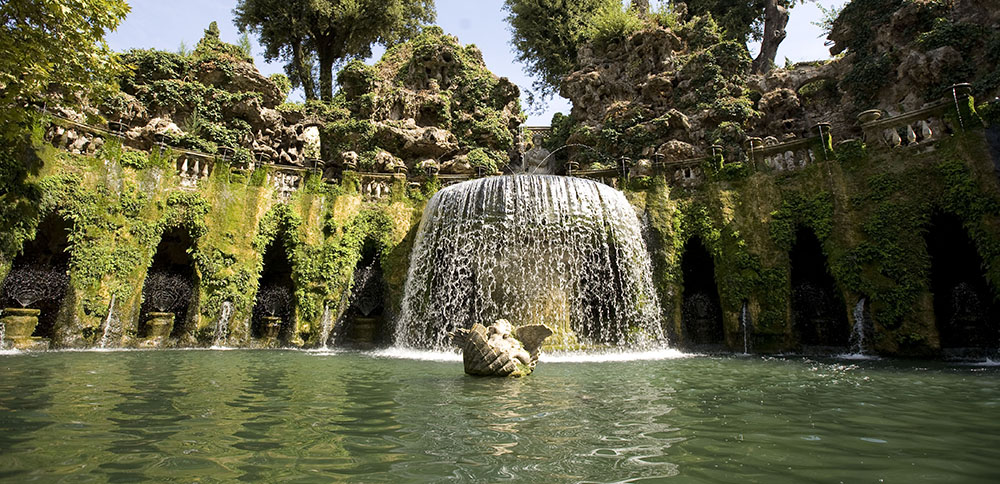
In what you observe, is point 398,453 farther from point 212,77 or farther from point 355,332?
point 212,77

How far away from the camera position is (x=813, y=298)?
1385 centimetres

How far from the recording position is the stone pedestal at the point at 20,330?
36.1 ft

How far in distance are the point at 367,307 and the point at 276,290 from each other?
3188 mm

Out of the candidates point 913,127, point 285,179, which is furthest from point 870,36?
point 285,179

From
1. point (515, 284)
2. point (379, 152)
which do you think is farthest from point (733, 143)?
point (379, 152)

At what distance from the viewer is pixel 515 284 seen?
12398 millimetres

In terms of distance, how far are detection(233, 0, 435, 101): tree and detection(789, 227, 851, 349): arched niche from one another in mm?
24202

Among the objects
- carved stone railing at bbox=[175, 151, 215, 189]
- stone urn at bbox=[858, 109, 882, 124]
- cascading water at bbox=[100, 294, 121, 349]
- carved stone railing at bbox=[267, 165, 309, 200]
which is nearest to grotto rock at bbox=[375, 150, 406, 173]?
carved stone railing at bbox=[267, 165, 309, 200]

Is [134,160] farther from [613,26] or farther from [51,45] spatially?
[613,26]

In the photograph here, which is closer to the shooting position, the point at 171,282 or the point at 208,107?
the point at 171,282

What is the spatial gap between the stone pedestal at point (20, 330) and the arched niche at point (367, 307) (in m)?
6.68

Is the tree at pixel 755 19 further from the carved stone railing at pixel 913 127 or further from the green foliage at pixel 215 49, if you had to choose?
the green foliage at pixel 215 49

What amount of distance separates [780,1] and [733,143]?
11.2 m

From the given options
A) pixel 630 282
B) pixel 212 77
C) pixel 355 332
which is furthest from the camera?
pixel 212 77
